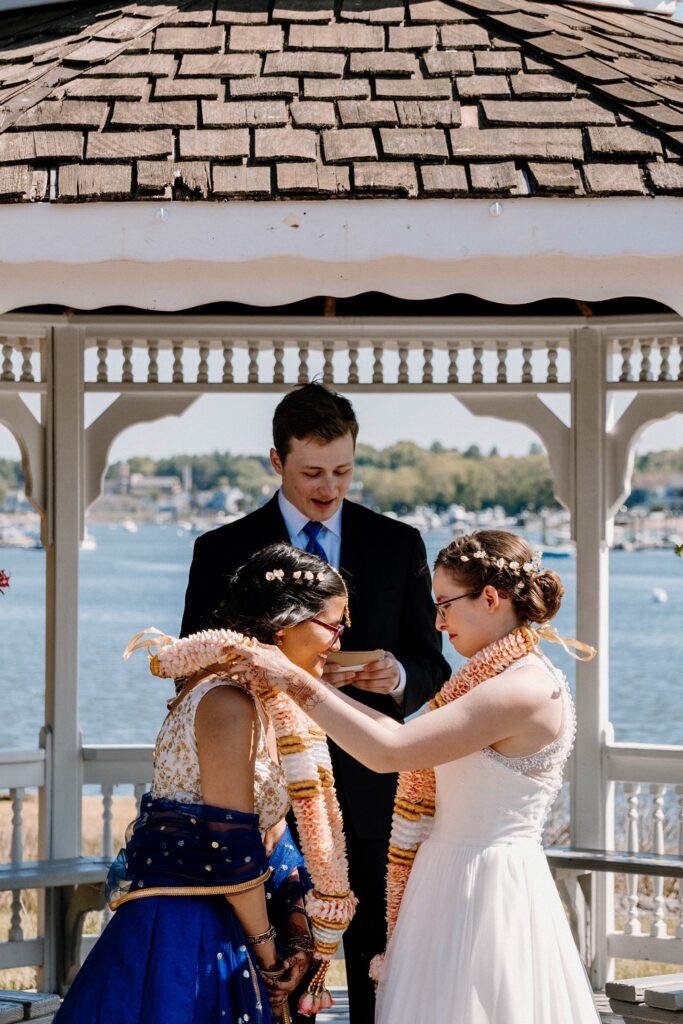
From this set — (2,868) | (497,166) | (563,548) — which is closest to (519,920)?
(497,166)

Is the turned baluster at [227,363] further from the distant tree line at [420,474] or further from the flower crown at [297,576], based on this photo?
the distant tree line at [420,474]

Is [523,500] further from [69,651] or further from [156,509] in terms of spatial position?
[69,651]

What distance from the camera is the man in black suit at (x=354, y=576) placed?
4.06 metres

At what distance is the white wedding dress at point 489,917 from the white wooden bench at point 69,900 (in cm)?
252

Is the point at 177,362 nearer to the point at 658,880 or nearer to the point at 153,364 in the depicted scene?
the point at 153,364

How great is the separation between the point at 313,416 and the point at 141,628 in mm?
44204

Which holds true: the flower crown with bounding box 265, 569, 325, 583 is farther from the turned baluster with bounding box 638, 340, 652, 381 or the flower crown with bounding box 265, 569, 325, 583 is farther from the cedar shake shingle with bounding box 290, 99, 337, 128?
the turned baluster with bounding box 638, 340, 652, 381

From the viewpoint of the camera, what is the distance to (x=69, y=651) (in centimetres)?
589

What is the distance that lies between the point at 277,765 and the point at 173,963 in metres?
0.51

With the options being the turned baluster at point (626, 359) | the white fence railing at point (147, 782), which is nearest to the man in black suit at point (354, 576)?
the white fence railing at point (147, 782)

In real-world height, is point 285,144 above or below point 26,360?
above

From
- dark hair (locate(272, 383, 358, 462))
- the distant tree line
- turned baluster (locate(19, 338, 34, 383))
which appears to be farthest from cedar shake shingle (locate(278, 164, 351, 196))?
the distant tree line

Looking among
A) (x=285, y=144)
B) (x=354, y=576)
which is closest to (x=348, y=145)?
(x=285, y=144)

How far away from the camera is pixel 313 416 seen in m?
4.03
